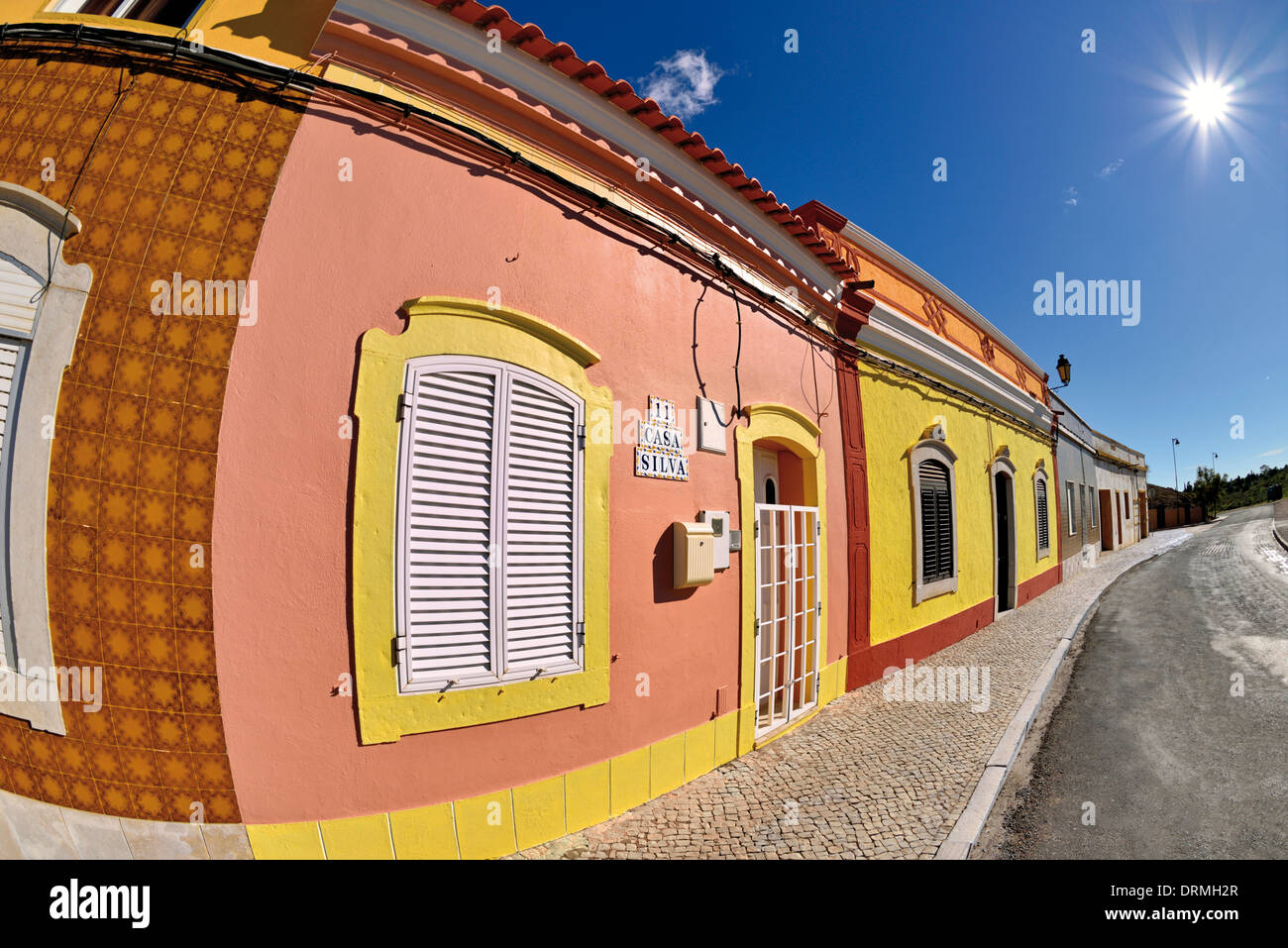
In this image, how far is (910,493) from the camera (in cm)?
Result: 741

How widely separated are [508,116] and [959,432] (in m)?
8.68

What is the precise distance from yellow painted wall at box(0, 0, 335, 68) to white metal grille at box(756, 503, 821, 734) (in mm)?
4705

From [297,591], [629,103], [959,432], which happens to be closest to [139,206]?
[297,591]

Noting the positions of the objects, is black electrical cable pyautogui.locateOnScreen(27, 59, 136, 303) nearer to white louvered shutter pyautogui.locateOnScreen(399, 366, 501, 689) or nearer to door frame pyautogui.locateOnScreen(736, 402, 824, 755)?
white louvered shutter pyautogui.locateOnScreen(399, 366, 501, 689)

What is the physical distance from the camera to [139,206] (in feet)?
9.19

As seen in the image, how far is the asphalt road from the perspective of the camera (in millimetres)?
3176

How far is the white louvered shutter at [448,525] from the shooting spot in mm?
2912

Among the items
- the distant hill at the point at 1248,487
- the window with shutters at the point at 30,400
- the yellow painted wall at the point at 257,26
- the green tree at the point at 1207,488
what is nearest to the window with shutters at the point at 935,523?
the yellow painted wall at the point at 257,26

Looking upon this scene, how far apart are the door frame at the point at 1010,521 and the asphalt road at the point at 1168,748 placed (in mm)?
1786

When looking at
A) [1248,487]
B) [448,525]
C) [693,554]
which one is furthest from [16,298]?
[1248,487]

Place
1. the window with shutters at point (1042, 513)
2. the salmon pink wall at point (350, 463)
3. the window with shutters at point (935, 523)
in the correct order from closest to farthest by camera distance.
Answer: the salmon pink wall at point (350, 463) → the window with shutters at point (935, 523) → the window with shutters at point (1042, 513)

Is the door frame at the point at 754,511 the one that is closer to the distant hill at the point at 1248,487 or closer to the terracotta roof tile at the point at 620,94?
the terracotta roof tile at the point at 620,94

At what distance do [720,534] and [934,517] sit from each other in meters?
5.37

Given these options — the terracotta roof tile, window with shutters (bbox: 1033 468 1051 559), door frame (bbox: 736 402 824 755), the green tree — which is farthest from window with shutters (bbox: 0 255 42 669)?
the green tree
